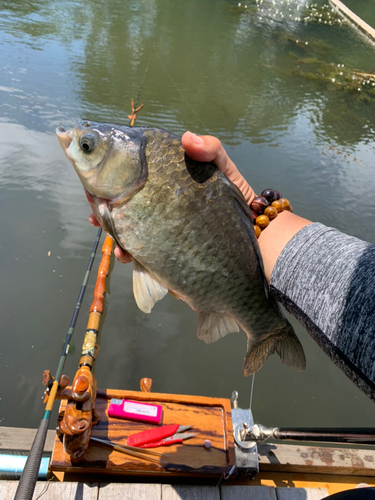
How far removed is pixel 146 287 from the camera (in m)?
1.63

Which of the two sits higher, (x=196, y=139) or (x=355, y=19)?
(x=196, y=139)

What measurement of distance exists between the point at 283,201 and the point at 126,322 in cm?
291

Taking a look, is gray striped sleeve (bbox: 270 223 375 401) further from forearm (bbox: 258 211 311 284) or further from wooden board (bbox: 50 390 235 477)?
wooden board (bbox: 50 390 235 477)

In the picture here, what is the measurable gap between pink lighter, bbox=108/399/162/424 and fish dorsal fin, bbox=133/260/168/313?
1072mm

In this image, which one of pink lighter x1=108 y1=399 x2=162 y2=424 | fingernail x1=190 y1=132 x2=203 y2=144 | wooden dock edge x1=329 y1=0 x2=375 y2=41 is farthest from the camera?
wooden dock edge x1=329 y1=0 x2=375 y2=41

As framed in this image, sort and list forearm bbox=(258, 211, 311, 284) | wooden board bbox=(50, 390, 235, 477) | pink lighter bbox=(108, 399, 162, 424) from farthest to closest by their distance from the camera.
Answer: pink lighter bbox=(108, 399, 162, 424) → wooden board bbox=(50, 390, 235, 477) → forearm bbox=(258, 211, 311, 284)

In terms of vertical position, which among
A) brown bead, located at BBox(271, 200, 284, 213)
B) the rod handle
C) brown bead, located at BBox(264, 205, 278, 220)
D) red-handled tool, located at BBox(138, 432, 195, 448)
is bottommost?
red-handled tool, located at BBox(138, 432, 195, 448)

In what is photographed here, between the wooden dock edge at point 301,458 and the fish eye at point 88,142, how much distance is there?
1920 millimetres

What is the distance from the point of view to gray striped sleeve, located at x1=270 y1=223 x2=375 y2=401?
3.37 feet

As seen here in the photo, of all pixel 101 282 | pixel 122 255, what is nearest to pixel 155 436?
pixel 122 255

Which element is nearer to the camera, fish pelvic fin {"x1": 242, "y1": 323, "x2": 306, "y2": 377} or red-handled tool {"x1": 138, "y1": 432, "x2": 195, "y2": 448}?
fish pelvic fin {"x1": 242, "y1": 323, "x2": 306, "y2": 377}

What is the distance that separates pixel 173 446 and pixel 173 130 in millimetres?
6958

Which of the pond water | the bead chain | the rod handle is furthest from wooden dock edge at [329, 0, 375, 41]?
the rod handle

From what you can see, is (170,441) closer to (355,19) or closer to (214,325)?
(214,325)
